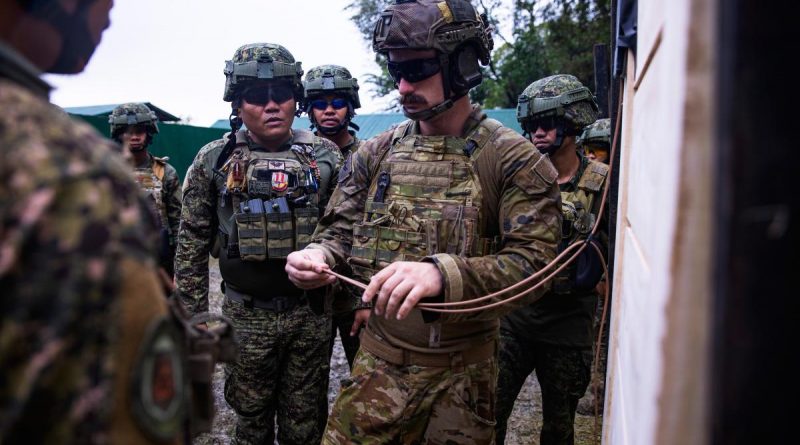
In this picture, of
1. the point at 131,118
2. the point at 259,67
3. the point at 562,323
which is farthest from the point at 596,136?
the point at 131,118

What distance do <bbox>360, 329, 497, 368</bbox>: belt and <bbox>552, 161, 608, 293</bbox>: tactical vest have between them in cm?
122

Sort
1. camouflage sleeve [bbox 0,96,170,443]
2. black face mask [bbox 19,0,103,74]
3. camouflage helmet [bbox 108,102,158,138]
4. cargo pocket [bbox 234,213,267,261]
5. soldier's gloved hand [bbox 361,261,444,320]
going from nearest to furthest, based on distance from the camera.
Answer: camouflage sleeve [bbox 0,96,170,443] → black face mask [bbox 19,0,103,74] → soldier's gloved hand [bbox 361,261,444,320] → cargo pocket [bbox 234,213,267,261] → camouflage helmet [bbox 108,102,158,138]

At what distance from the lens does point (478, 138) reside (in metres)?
2.54

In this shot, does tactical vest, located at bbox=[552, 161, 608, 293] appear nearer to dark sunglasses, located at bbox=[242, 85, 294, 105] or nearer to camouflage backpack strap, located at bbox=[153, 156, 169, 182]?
dark sunglasses, located at bbox=[242, 85, 294, 105]

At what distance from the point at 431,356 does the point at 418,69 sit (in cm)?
116

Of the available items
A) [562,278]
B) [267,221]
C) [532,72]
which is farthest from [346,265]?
[532,72]

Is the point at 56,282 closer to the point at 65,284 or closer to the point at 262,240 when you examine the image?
the point at 65,284

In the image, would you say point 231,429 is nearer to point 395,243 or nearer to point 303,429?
point 303,429

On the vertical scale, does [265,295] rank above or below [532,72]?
below

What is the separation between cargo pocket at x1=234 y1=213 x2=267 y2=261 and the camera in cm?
363

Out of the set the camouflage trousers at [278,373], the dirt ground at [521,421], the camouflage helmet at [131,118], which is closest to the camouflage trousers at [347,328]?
the camouflage trousers at [278,373]

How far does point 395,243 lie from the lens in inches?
98.8

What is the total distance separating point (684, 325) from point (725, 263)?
88mm

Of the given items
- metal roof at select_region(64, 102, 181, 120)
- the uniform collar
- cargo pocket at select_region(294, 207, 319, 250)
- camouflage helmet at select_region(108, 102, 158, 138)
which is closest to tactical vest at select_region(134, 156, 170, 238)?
camouflage helmet at select_region(108, 102, 158, 138)
